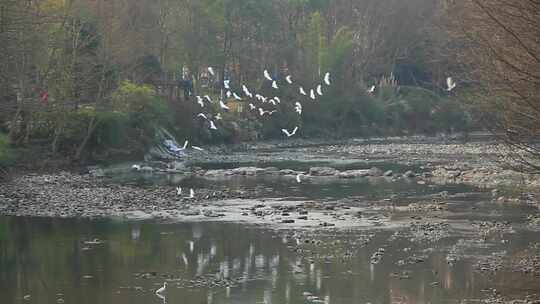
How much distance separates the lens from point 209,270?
2078 cm

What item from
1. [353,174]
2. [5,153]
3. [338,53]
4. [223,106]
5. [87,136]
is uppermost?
[338,53]

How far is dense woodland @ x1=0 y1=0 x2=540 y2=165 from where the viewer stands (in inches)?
790

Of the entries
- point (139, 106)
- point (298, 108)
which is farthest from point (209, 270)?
point (298, 108)

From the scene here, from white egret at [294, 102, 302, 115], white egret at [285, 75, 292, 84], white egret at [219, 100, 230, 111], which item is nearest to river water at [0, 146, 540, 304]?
white egret at [219, 100, 230, 111]

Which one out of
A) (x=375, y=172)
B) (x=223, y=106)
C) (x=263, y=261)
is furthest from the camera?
(x=223, y=106)

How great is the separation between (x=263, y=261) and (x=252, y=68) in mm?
59436

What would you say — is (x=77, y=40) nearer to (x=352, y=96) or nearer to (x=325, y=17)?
(x=352, y=96)

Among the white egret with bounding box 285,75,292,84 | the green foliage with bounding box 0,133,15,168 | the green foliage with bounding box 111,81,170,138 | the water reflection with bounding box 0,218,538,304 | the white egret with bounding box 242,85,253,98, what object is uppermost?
the white egret with bounding box 285,75,292,84

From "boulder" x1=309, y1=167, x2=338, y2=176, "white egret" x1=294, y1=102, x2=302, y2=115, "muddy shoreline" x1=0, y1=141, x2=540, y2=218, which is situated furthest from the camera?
"white egret" x1=294, y1=102, x2=302, y2=115

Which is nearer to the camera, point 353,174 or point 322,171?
point 353,174

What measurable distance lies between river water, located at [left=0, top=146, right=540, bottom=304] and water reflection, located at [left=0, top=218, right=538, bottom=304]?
23 mm

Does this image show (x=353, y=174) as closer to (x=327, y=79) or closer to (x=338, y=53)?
(x=327, y=79)

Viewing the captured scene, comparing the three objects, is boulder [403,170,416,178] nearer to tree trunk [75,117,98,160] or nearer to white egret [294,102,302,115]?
tree trunk [75,117,98,160]

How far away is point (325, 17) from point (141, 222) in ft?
207
